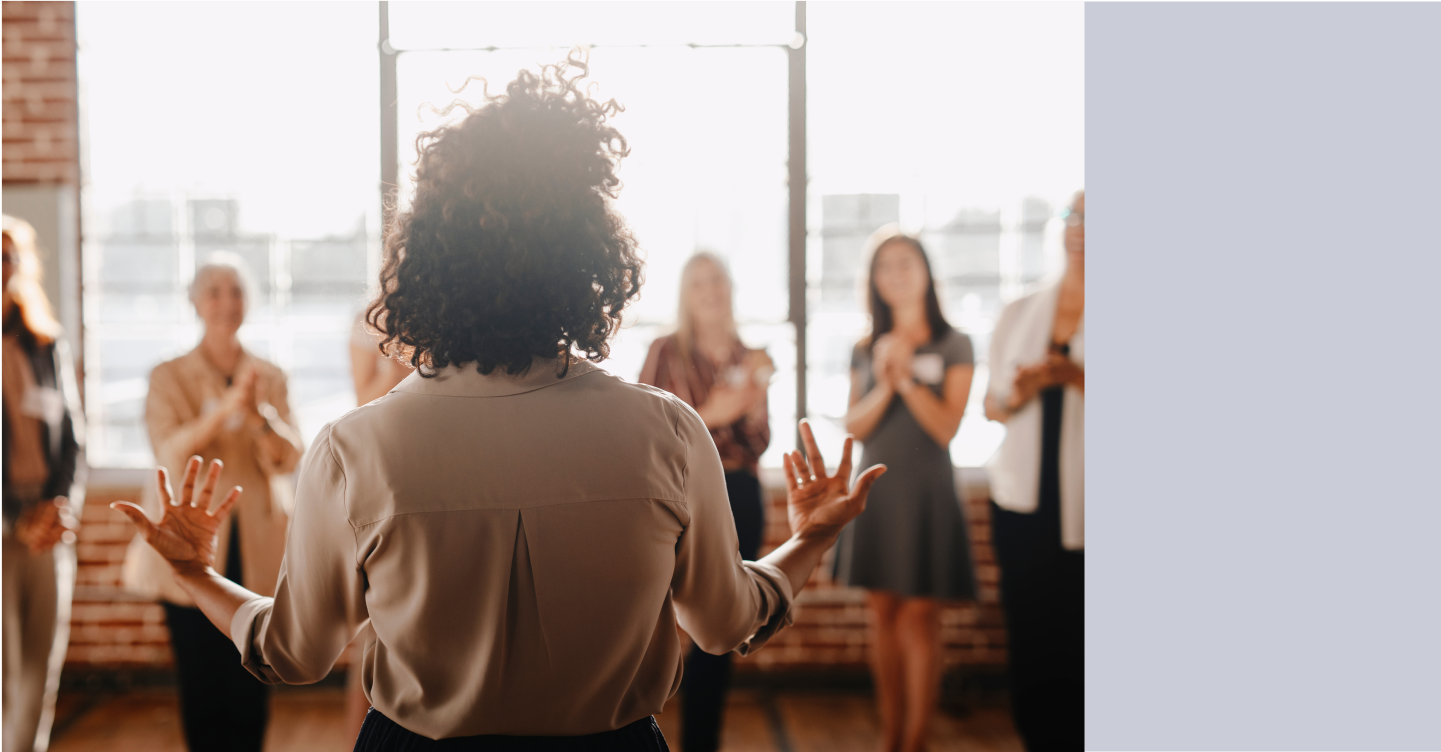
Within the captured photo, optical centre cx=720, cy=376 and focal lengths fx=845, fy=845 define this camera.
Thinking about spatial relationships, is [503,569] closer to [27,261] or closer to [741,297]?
[27,261]

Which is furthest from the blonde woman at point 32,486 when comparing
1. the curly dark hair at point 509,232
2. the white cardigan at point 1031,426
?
the white cardigan at point 1031,426

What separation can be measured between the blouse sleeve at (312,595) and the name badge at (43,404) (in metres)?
1.53

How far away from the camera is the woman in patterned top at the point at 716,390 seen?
2.27 meters

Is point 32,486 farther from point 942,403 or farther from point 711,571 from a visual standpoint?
point 942,403

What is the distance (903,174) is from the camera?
10.3ft

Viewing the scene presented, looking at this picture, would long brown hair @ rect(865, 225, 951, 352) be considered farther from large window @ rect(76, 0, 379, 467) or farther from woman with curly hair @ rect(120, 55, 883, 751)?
large window @ rect(76, 0, 379, 467)

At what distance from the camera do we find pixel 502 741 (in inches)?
33.0

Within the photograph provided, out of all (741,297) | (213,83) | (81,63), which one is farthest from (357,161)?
(741,297)

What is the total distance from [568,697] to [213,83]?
3129 mm

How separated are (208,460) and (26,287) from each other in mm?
572

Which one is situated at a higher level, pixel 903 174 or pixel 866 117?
pixel 866 117

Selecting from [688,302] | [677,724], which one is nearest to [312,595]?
[688,302]

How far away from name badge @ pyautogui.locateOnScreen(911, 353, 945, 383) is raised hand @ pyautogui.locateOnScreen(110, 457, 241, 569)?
169cm

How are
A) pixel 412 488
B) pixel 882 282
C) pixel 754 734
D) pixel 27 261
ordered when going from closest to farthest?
pixel 412 488
pixel 27 261
pixel 882 282
pixel 754 734
